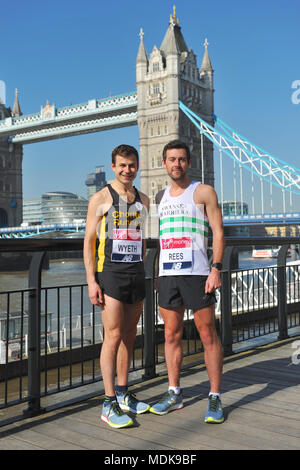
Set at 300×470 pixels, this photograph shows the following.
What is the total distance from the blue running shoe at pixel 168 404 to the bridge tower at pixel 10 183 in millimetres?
78041

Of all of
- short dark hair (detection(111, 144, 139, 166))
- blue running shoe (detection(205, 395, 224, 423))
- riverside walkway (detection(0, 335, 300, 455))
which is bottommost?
riverside walkway (detection(0, 335, 300, 455))

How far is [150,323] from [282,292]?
2.04m

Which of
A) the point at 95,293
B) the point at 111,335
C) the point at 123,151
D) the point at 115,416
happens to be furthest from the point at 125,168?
the point at 115,416

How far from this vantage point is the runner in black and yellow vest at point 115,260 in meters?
2.74

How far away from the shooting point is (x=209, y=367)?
2916 millimetres

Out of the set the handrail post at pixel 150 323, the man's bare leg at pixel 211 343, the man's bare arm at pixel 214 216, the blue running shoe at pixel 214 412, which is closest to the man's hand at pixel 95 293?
the man's bare leg at pixel 211 343

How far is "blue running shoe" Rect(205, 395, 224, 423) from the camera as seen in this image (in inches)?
108

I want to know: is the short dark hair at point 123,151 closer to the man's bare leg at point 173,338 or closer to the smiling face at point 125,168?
the smiling face at point 125,168

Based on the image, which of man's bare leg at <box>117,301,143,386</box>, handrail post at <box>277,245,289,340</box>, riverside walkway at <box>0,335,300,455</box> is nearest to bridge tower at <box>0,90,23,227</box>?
handrail post at <box>277,245,289,340</box>

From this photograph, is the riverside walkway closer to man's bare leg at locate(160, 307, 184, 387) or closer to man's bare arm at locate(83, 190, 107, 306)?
man's bare leg at locate(160, 307, 184, 387)

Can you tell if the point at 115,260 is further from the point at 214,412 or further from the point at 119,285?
the point at 214,412

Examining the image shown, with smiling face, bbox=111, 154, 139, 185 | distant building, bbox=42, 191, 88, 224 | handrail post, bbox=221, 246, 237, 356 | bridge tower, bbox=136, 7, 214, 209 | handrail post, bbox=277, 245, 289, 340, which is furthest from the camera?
distant building, bbox=42, 191, 88, 224

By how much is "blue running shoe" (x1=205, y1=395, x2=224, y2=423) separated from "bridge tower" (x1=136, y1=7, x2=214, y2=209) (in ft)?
190

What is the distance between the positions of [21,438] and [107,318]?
732 mm
